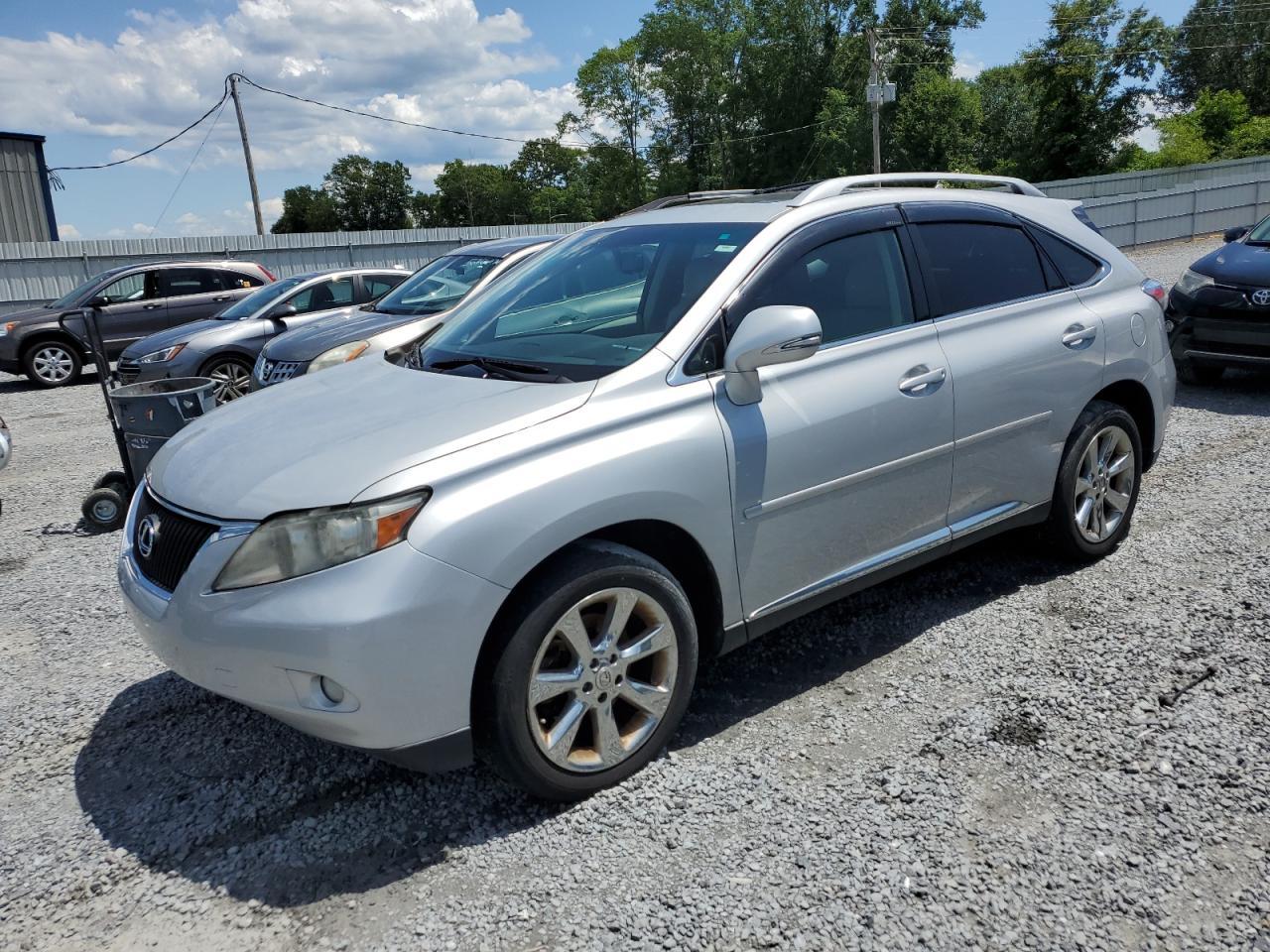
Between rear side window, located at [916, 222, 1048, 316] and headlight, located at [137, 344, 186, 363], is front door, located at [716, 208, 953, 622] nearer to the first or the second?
rear side window, located at [916, 222, 1048, 316]

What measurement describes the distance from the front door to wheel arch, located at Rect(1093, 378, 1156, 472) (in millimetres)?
1360

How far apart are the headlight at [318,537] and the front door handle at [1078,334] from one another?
301 centimetres

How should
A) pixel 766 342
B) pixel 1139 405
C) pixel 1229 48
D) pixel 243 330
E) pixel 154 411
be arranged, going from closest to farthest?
pixel 766 342 → pixel 1139 405 → pixel 154 411 → pixel 243 330 → pixel 1229 48

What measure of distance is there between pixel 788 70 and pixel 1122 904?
6583 cm

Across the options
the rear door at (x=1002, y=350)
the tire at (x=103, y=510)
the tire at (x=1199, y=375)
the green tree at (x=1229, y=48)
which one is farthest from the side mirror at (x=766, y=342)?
the green tree at (x=1229, y=48)

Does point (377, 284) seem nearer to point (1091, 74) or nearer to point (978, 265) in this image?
point (978, 265)

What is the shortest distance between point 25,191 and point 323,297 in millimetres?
29466

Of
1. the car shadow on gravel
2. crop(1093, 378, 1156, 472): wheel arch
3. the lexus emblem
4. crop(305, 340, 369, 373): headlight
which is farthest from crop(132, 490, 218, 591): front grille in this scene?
A: crop(305, 340, 369, 373): headlight

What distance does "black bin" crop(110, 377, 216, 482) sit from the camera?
5742 mm

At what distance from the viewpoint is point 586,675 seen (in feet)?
9.61

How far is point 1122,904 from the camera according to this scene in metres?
2.48

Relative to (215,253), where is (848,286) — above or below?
below

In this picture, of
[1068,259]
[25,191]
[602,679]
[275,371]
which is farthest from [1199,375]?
[25,191]

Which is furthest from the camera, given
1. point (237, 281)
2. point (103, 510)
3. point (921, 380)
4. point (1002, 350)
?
point (237, 281)
